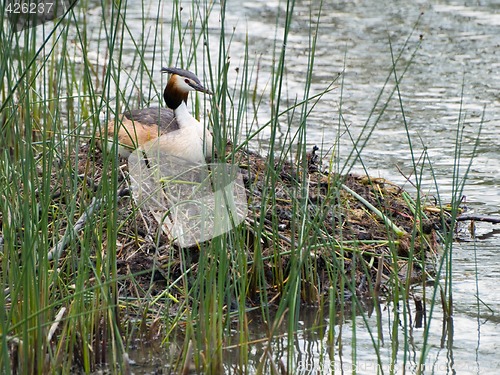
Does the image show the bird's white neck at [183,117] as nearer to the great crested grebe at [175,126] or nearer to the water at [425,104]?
the great crested grebe at [175,126]

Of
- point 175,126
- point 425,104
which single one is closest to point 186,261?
point 175,126

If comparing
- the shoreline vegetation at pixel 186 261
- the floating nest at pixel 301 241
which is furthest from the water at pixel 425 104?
the floating nest at pixel 301 241

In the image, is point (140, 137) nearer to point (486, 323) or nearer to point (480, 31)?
point (486, 323)

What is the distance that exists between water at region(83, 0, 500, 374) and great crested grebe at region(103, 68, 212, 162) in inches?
30.8

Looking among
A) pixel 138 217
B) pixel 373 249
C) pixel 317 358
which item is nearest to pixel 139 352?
pixel 317 358

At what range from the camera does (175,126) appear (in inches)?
237

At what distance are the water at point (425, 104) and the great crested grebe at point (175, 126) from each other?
0.78 metres

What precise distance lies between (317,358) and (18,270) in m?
1.30

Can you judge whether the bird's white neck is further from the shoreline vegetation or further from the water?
the water

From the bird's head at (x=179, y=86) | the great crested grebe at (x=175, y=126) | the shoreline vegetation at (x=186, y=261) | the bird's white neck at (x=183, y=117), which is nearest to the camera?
the shoreline vegetation at (x=186, y=261)

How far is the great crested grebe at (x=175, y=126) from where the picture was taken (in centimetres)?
566

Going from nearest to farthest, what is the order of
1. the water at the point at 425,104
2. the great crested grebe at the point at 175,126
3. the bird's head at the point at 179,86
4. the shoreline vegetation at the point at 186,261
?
the shoreline vegetation at the point at 186,261
the water at the point at 425,104
the great crested grebe at the point at 175,126
the bird's head at the point at 179,86

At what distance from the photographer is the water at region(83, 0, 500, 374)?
162 inches

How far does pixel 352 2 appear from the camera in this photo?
38.8 feet
